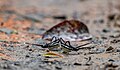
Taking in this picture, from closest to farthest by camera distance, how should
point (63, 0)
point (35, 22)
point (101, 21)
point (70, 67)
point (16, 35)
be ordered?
1. point (70, 67)
2. point (16, 35)
3. point (35, 22)
4. point (101, 21)
5. point (63, 0)

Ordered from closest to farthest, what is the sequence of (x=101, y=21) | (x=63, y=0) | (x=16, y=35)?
(x=16, y=35) < (x=101, y=21) < (x=63, y=0)

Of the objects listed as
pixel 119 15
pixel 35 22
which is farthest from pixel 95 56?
pixel 119 15

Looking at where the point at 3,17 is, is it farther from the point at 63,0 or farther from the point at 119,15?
the point at 63,0

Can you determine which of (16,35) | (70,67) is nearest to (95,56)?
(70,67)

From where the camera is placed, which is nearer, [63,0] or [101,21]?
[101,21]

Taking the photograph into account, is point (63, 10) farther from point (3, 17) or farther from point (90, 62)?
point (90, 62)

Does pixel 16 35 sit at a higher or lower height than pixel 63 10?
lower

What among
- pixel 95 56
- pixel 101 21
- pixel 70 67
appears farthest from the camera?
pixel 101 21

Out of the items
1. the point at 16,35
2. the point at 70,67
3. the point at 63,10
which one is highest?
the point at 63,10

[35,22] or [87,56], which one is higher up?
[35,22]
